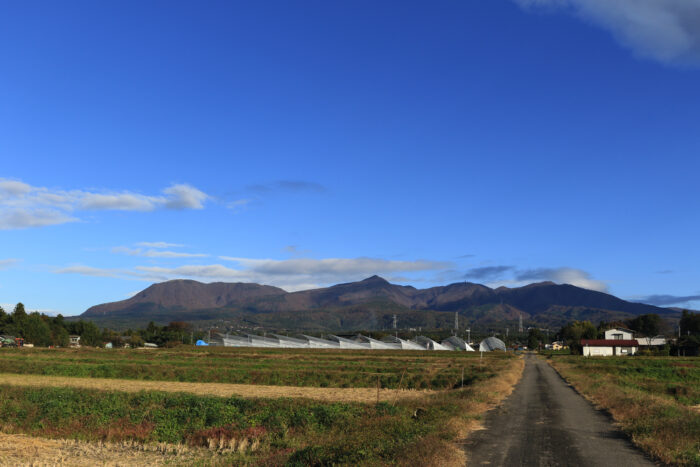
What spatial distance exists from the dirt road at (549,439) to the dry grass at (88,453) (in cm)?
961

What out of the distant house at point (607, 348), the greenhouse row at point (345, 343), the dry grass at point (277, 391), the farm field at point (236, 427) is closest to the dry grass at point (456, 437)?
the farm field at point (236, 427)

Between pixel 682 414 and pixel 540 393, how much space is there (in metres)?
16.6

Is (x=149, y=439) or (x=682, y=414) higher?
(x=682, y=414)

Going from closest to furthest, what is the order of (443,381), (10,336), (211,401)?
(211,401)
(443,381)
(10,336)

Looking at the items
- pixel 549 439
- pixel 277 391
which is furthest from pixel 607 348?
pixel 549 439

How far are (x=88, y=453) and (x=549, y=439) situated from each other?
17.9 metres

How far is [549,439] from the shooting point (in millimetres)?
20078

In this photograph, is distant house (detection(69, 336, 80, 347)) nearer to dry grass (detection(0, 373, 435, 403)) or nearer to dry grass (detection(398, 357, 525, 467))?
dry grass (detection(0, 373, 435, 403))

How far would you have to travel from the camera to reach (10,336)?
146500mm

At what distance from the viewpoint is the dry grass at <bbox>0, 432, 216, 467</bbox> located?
19.6 meters

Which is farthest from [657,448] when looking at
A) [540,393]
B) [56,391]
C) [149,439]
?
[56,391]

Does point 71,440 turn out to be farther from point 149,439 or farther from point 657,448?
point 657,448

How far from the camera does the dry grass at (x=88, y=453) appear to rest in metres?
19.6

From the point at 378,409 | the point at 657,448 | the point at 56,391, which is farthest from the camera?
the point at 56,391
